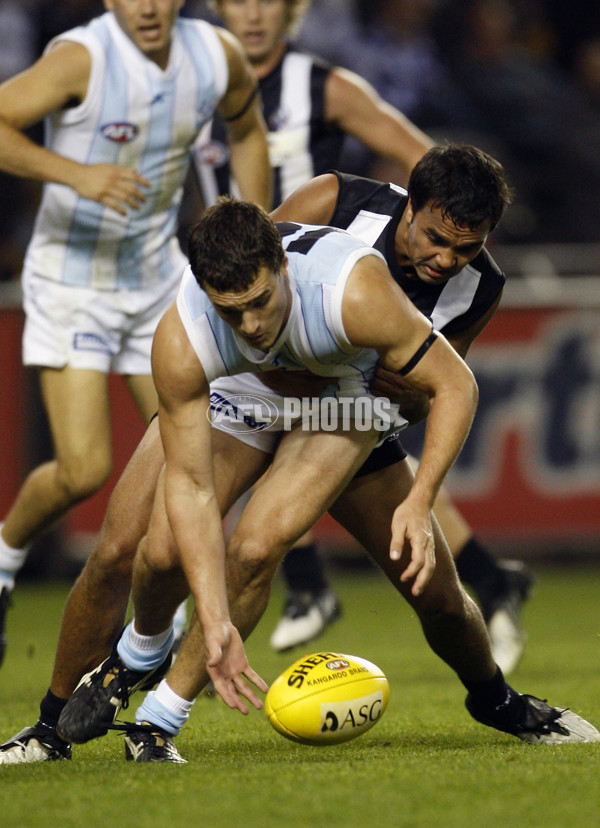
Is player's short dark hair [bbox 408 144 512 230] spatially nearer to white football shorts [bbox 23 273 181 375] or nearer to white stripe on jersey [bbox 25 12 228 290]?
white stripe on jersey [bbox 25 12 228 290]

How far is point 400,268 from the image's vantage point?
4086mm

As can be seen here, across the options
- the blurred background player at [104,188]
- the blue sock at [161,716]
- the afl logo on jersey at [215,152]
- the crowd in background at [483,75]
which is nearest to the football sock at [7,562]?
the blurred background player at [104,188]

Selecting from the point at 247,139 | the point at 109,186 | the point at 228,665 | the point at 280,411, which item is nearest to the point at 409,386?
the point at 280,411

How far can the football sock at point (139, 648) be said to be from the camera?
12.7ft

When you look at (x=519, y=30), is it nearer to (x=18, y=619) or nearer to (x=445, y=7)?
(x=445, y=7)

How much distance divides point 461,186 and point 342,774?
5.31 ft

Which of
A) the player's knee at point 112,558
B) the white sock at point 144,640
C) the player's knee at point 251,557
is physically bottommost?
the white sock at point 144,640

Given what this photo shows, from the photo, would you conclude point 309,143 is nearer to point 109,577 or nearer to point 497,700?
point 109,577

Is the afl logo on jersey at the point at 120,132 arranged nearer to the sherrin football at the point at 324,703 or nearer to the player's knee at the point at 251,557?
the player's knee at the point at 251,557

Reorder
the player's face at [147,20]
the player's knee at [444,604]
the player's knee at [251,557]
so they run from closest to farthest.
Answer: the player's knee at [251,557] → the player's knee at [444,604] → the player's face at [147,20]

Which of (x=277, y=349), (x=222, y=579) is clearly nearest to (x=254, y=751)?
(x=222, y=579)

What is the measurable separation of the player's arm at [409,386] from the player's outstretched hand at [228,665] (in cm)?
82

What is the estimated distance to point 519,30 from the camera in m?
11.4

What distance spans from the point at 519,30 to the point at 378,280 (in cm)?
844
